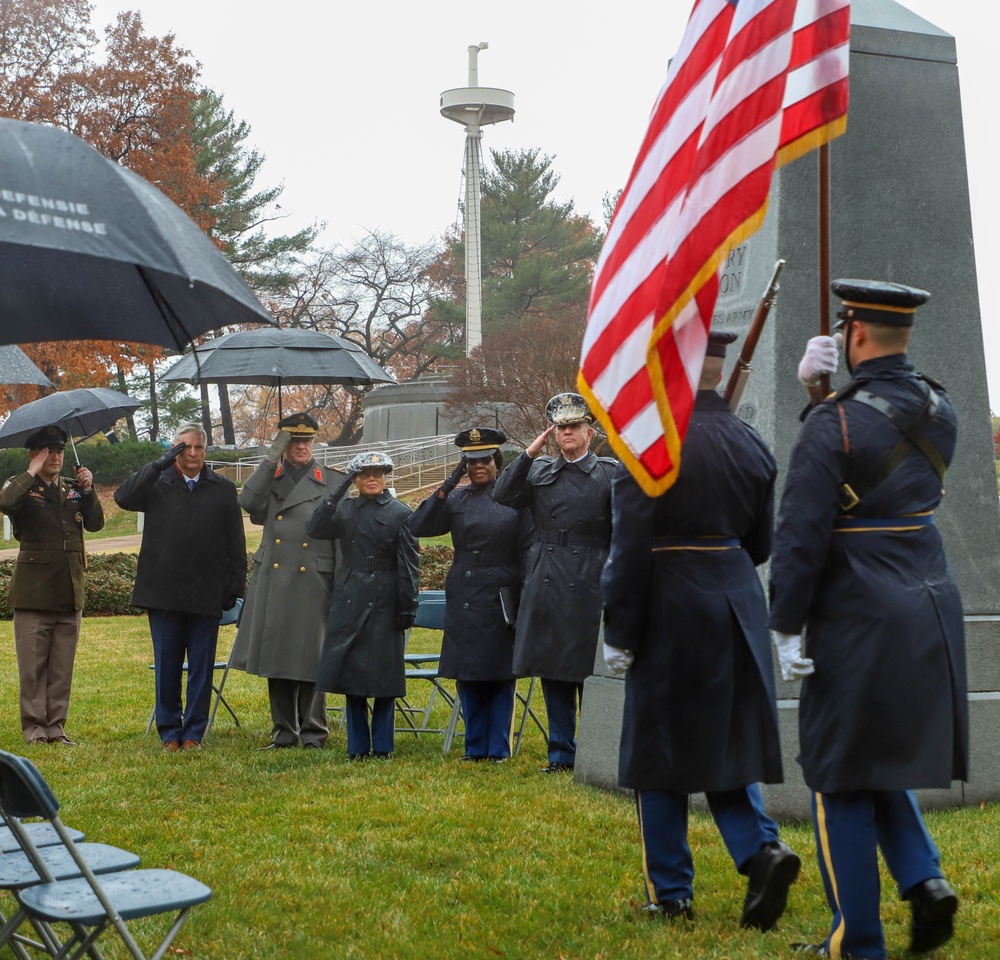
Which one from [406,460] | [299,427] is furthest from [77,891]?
[406,460]

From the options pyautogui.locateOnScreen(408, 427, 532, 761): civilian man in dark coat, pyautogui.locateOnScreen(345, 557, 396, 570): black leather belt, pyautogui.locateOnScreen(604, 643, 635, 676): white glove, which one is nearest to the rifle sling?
pyautogui.locateOnScreen(604, 643, 635, 676): white glove

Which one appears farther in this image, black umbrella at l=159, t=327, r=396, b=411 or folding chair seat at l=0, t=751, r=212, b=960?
black umbrella at l=159, t=327, r=396, b=411

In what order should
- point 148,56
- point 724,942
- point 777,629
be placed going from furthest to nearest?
point 148,56, point 724,942, point 777,629

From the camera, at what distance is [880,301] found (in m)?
4.39

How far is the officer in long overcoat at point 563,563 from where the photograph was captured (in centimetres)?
838

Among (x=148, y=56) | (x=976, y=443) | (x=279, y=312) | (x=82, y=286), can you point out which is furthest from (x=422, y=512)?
(x=279, y=312)

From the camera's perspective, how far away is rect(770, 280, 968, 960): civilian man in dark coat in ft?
14.0

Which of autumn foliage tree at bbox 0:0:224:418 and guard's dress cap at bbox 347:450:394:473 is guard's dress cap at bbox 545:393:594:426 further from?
autumn foliage tree at bbox 0:0:224:418

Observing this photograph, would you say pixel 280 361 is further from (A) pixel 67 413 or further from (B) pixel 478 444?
(B) pixel 478 444

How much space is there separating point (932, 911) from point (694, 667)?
3.65 feet

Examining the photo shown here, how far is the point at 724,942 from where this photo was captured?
4699 millimetres

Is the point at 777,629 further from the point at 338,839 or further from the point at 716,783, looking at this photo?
the point at 338,839

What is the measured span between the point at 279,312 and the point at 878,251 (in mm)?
45092

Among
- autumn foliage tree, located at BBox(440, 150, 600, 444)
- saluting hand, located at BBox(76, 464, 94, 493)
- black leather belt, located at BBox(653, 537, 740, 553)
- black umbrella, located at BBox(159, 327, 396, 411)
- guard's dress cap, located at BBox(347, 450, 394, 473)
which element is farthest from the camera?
autumn foliage tree, located at BBox(440, 150, 600, 444)
